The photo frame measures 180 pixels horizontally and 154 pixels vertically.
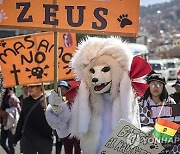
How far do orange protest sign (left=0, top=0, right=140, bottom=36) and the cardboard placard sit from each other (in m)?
0.93

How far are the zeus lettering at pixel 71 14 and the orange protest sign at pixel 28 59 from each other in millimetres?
2066

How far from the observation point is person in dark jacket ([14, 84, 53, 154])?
20.9 ft

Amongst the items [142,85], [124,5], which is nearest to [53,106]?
[142,85]

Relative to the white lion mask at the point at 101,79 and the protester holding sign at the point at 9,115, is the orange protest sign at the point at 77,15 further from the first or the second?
the protester holding sign at the point at 9,115

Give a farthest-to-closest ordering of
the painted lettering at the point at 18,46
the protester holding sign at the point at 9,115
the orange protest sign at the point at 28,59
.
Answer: the protester holding sign at the point at 9,115 → the painted lettering at the point at 18,46 → the orange protest sign at the point at 28,59

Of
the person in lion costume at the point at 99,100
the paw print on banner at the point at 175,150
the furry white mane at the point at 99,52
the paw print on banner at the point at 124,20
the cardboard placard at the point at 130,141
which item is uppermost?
the paw print on banner at the point at 124,20

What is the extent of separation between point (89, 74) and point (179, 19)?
19790cm

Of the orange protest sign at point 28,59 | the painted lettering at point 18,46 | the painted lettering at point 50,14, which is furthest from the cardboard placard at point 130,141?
the painted lettering at point 18,46

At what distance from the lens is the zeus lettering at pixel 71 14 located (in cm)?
456

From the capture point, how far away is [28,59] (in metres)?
6.71

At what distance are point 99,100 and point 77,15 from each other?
0.80 metres

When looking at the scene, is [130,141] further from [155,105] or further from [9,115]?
[9,115]

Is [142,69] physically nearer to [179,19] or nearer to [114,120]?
[114,120]

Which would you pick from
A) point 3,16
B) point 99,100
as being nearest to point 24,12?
point 3,16
